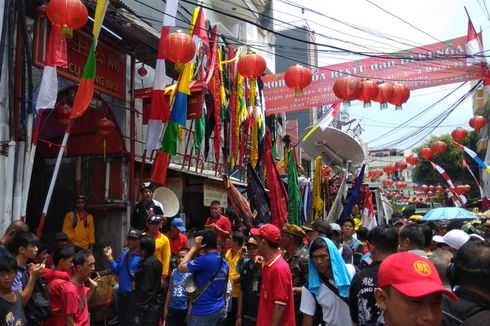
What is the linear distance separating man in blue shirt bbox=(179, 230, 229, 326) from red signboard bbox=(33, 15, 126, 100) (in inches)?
158

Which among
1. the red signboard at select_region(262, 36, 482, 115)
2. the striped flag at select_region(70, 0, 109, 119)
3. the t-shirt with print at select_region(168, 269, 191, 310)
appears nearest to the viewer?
the t-shirt with print at select_region(168, 269, 191, 310)

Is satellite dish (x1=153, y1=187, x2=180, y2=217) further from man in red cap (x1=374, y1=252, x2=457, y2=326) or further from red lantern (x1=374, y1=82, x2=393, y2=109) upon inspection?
man in red cap (x1=374, y1=252, x2=457, y2=326)

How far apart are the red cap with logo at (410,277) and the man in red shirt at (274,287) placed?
1.96 metres

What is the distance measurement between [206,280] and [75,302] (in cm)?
140

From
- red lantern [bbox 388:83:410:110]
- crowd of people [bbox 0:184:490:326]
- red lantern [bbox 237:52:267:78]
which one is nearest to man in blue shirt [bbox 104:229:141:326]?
crowd of people [bbox 0:184:490:326]

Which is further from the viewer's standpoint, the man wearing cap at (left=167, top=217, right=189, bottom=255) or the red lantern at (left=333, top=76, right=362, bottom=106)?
the red lantern at (left=333, top=76, right=362, bottom=106)

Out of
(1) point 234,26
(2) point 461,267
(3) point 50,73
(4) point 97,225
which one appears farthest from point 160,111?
(1) point 234,26

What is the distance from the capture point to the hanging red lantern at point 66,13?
592 cm

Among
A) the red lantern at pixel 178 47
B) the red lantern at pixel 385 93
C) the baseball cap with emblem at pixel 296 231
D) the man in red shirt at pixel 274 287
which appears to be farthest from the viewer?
the red lantern at pixel 385 93

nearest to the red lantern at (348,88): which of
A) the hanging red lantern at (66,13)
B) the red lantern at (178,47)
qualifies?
the red lantern at (178,47)

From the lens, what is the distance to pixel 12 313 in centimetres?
338

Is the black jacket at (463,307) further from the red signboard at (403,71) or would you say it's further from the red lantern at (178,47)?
the red signboard at (403,71)

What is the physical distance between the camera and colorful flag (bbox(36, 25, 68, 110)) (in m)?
6.26

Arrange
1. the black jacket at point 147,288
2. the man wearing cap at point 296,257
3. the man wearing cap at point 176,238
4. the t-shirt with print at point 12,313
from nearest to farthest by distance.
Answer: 1. the t-shirt with print at point 12,313
2. the man wearing cap at point 296,257
3. the black jacket at point 147,288
4. the man wearing cap at point 176,238
